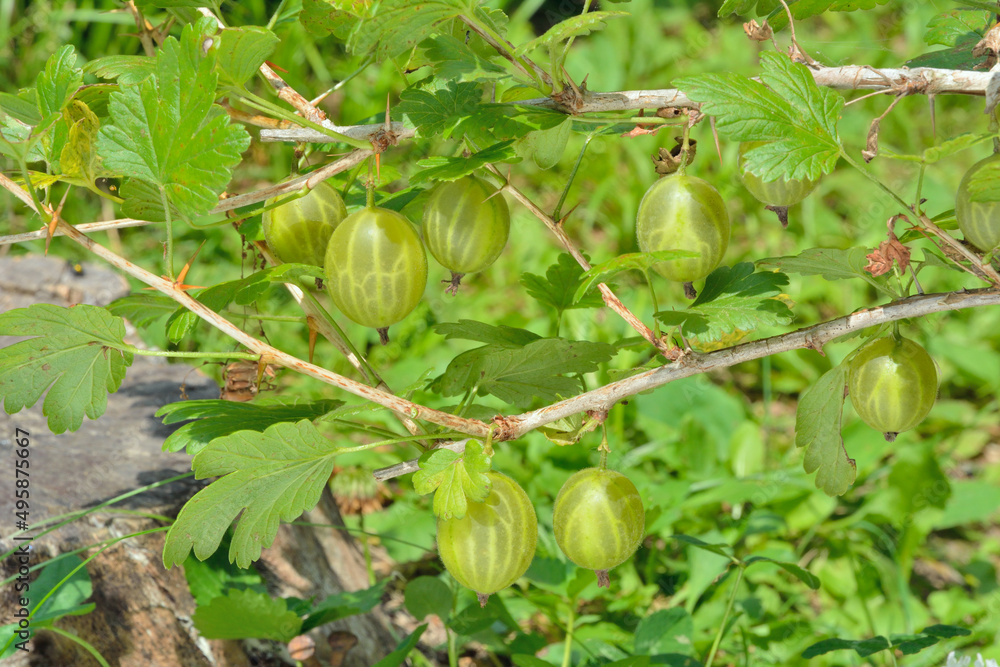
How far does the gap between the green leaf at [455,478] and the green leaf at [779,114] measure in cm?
39

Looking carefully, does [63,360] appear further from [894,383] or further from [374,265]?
[894,383]

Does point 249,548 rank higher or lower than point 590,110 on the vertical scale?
lower

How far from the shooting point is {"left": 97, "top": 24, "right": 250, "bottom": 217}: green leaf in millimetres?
747

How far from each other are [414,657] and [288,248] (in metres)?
0.87

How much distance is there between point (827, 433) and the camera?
980 mm

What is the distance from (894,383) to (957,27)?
1.47 feet

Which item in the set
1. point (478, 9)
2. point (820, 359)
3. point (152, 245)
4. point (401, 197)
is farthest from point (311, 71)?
point (478, 9)

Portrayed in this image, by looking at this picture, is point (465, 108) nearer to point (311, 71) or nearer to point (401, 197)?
point (401, 197)

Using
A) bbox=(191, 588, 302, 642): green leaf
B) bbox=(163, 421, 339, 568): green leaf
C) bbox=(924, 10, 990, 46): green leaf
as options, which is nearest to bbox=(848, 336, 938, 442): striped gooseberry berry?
bbox=(924, 10, 990, 46): green leaf

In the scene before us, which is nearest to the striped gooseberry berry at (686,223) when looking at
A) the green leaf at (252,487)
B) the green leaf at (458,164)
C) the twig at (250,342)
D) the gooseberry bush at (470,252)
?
the gooseberry bush at (470,252)

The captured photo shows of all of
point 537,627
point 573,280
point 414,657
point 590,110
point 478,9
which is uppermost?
point 478,9

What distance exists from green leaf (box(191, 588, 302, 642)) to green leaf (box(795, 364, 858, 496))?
736 millimetres

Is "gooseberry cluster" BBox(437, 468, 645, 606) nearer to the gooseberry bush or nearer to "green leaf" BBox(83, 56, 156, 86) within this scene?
the gooseberry bush

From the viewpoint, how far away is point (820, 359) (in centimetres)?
241
